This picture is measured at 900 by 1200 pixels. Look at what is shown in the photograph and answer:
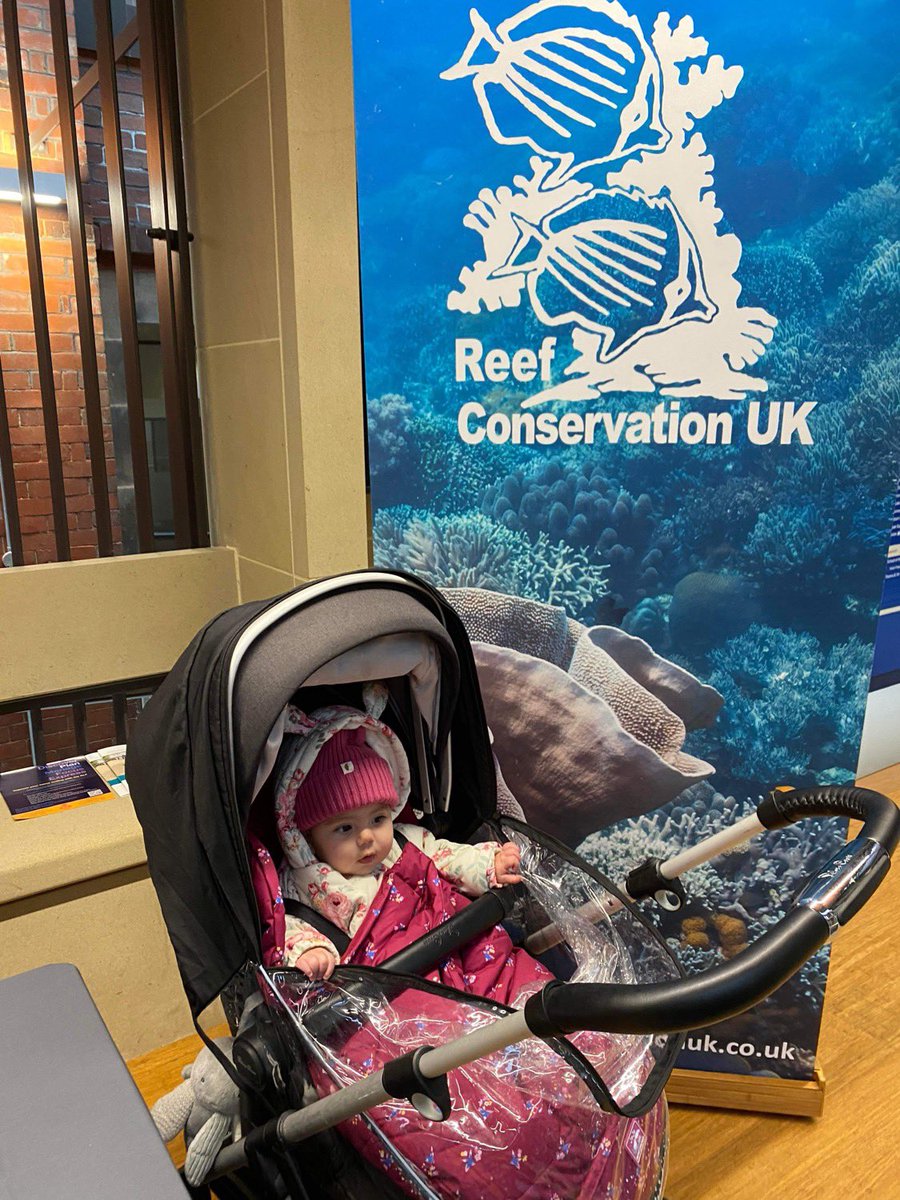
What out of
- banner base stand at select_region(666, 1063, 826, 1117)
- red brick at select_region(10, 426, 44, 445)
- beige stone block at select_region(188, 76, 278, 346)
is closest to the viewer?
banner base stand at select_region(666, 1063, 826, 1117)

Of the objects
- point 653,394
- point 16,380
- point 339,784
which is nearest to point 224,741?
point 339,784

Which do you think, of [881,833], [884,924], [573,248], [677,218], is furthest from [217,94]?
[884,924]

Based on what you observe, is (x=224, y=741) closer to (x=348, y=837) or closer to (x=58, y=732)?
(x=348, y=837)

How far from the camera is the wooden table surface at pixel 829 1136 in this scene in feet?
6.01

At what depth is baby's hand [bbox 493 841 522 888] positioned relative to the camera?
153cm

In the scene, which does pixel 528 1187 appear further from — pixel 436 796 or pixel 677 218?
pixel 677 218

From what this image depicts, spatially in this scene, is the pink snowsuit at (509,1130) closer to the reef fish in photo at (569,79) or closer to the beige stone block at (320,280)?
the beige stone block at (320,280)

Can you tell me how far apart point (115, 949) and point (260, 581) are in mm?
1065

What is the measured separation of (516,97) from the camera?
1.66 metres

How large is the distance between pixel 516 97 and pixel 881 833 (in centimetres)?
143

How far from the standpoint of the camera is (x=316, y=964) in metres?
1.31

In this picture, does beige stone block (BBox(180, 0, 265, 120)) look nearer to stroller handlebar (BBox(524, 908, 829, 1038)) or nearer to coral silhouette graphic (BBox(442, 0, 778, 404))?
coral silhouette graphic (BBox(442, 0, 778, 404))

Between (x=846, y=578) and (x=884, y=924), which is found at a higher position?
(x=846, y=578)

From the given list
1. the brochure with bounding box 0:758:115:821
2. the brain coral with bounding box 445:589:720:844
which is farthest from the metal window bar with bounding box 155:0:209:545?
the brain coral with bounding box 445:589:720:844
